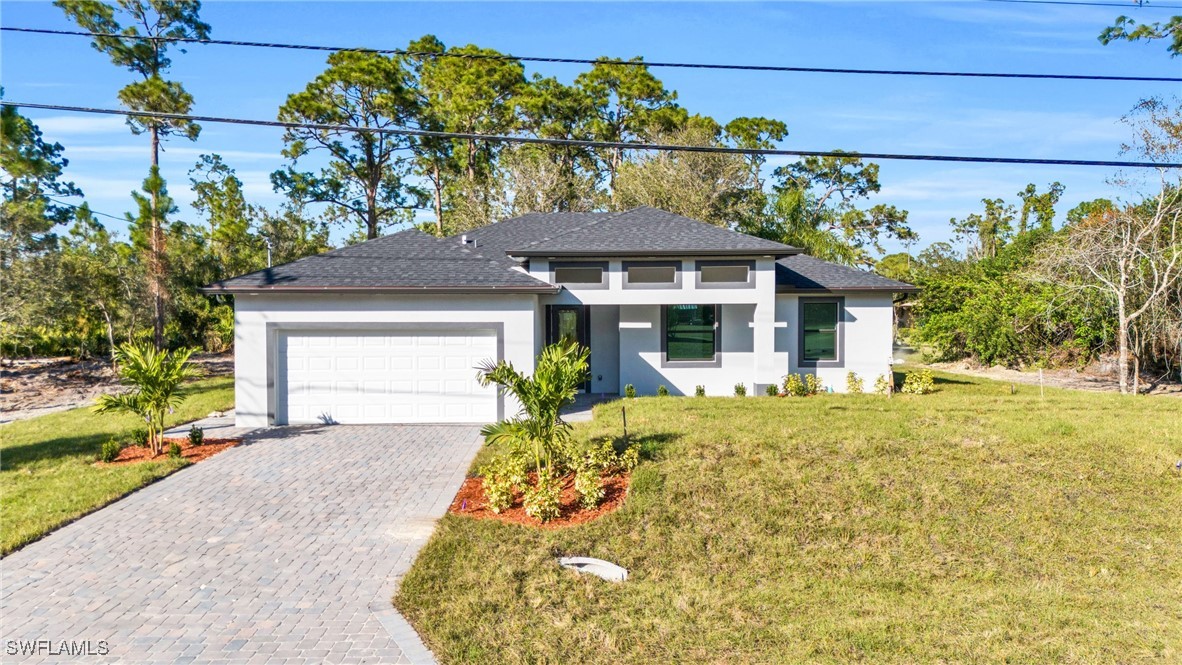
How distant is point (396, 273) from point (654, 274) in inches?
246

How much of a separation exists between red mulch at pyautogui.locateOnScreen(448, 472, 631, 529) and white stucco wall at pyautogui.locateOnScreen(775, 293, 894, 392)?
9812 millimetres

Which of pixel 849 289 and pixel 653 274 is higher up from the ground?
pixel 653 274

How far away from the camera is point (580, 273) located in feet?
52.4

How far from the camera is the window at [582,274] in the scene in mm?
15914

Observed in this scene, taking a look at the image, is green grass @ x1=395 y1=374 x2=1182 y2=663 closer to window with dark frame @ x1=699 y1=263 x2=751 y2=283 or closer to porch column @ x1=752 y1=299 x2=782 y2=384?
porch column @ x1=752 y1=299 x2=782 y2=384

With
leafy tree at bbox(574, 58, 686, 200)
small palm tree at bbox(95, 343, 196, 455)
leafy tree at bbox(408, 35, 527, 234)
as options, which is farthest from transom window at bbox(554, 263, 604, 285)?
leafy tree at bbox(574, 58, 686, 200)

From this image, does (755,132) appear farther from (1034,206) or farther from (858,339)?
(858,339)

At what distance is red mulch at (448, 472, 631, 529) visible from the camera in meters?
7.83

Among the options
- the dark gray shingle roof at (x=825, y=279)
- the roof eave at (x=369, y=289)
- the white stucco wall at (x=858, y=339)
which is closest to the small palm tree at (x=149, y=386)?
the roof eave at (x=369, y=289)

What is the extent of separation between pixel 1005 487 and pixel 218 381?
22.1 m

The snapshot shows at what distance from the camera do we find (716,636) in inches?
211

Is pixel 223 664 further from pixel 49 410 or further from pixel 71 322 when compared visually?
pixel 71 322

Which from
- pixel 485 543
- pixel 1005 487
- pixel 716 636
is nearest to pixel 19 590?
pixel 485 543

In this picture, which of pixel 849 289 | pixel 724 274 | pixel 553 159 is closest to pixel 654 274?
pixel 724 274
